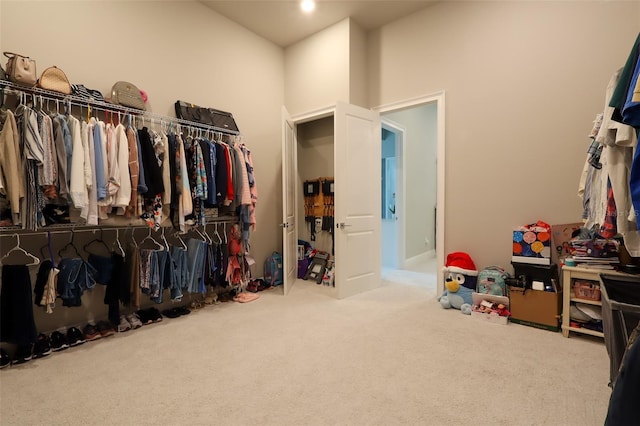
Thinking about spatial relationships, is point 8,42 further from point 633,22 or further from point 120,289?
point 633,22

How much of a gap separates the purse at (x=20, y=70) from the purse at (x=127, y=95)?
56 centimetres

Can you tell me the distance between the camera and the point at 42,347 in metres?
2.21

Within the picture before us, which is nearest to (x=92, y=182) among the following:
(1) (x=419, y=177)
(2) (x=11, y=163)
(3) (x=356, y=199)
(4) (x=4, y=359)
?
(2) (x=11, y=163)

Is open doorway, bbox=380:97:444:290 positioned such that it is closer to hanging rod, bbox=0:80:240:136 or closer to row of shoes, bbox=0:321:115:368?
hanging rod, bbox=0:80:240:136

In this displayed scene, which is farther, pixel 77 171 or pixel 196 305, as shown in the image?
pixel 196 305

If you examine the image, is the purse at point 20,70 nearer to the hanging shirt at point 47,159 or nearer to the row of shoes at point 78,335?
the hanging shirt at point 47,159

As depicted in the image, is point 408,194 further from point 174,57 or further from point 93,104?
point 93,104

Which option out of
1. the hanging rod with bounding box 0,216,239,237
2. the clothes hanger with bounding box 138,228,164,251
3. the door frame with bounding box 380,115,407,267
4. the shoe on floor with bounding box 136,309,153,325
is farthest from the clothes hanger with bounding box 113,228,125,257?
the door frame with bounding box 380,115,407,267

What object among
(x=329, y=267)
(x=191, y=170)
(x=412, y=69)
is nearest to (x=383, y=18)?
(x=412, y=69)

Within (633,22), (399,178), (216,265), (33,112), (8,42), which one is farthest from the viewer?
(399,178)

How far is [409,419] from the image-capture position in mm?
1548

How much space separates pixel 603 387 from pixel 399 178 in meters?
3.82

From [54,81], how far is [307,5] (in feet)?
8.60

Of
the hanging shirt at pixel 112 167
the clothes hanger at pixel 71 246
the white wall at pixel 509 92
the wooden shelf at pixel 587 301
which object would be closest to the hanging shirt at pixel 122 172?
the hanging shirt at pixel 112 167
